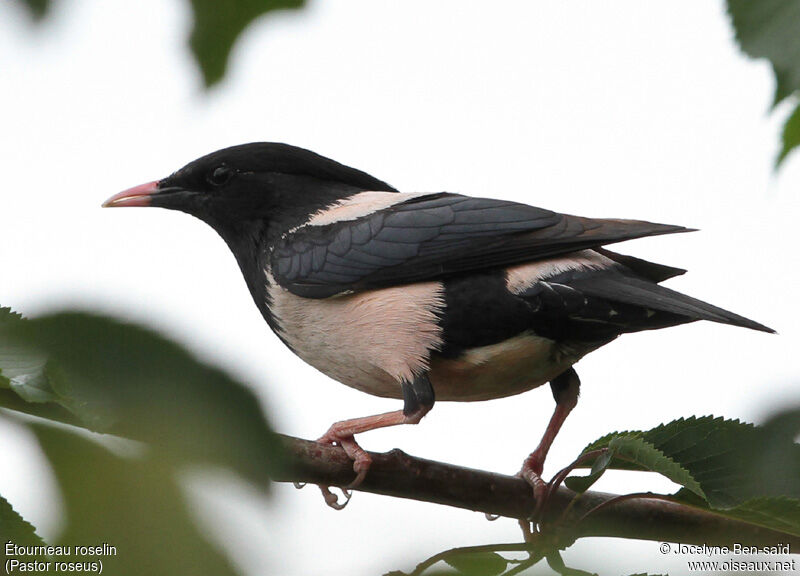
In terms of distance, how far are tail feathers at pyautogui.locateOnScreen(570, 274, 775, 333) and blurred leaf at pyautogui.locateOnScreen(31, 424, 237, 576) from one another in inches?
130

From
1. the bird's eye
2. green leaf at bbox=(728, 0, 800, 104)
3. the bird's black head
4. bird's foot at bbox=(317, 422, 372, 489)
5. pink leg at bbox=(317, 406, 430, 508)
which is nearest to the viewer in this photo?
green leaf at bbox=(728, 0, 800, 104)

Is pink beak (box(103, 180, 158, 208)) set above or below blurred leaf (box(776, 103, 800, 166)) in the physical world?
above

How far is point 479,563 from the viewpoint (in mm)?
2787

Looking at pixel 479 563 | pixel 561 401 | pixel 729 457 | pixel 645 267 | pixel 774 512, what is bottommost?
pixel 479 563

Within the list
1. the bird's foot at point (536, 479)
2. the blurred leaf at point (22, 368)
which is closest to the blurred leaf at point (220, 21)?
the blurred leaf at point (22, 368)

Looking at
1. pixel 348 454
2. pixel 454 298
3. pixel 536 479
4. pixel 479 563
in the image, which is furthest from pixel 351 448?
pixel 479 563

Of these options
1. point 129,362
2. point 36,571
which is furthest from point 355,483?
point 129,362

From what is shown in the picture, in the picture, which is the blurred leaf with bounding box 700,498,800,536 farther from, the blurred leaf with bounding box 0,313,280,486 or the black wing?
the blurred leaf with bounding box 0,313,280,486

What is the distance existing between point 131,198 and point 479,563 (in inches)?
133

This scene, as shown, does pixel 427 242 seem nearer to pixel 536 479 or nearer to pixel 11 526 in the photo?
pixel 536 479

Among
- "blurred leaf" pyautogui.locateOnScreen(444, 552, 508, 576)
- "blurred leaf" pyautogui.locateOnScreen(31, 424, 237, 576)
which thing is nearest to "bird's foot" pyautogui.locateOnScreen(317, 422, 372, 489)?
"blurred leaf" pyautogui.locateOnScreen(444, 552, 508, 576)

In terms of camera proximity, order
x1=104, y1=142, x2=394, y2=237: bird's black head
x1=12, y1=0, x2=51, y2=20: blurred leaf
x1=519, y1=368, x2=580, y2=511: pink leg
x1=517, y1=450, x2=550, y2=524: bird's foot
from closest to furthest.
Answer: x1=12, y1=0, x2=51, y2=20: blurred leaf < x1=517, y1=450, x2=550, y2=524: bird's foot < x1=519, y1=368, x2=580, y2=511: pink leg < x1=104, y1=142, x2=394, y2=237: bird's black head

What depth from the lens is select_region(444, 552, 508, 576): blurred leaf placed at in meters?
2.73

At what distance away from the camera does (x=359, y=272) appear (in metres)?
4.71
